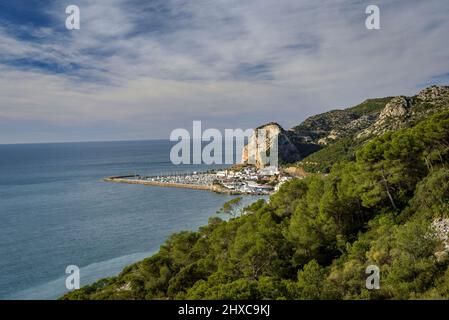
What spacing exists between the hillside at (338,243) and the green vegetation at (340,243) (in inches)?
1.4

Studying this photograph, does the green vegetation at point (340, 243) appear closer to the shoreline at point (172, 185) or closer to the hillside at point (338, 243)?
the hillside at point (338, 243)

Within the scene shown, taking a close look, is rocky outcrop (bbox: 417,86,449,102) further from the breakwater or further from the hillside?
the hillside

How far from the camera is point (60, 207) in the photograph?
4662cm

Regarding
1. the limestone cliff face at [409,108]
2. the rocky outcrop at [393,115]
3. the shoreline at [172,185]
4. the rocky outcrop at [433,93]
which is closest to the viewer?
the limestone cliff face at [409,108]

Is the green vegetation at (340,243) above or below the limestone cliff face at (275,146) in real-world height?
below

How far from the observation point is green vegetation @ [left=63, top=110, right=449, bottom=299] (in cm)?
767

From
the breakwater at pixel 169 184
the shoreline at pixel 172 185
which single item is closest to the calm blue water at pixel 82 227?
the shoreline at pixel 172 185

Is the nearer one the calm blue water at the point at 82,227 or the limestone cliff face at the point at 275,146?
the calm blue water at the point at 82,227

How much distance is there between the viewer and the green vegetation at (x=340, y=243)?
302 inches

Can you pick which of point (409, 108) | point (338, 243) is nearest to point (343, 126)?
point (409, 108)

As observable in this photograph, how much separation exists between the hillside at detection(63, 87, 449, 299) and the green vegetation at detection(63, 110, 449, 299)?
0.12ft

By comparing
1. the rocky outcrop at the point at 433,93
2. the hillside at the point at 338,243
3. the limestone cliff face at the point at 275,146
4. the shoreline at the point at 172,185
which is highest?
the rocky outcrop at the point at 433,93

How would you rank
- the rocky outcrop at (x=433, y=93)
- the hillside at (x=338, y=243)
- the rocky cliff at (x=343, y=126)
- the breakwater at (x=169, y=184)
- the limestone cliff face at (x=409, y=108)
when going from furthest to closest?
the breakwater at (x=169, y=184) → the rocky cliff at (x=343, y=126) → the rocky outcrop at (x=433, y=93) → the limestone cliff face at (x=409, y=108) → the hillside at (x=338, y=243)
